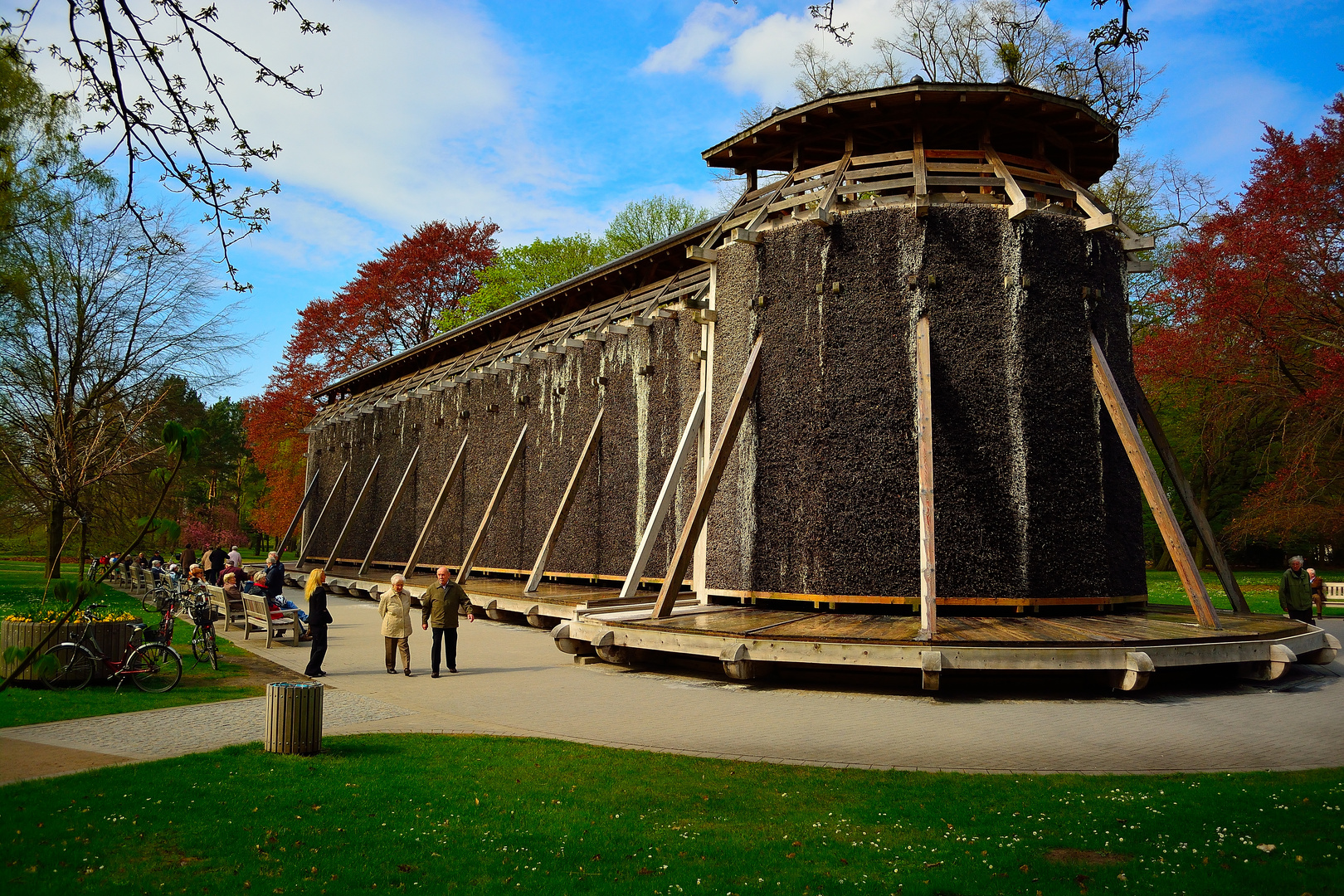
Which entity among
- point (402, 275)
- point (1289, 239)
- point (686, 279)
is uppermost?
point (402, 275)

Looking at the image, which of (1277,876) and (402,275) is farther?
(402,275)

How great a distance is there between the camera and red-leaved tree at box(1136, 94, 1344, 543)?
2342 centimetres

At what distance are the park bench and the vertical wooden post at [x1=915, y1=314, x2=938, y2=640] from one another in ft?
42.6

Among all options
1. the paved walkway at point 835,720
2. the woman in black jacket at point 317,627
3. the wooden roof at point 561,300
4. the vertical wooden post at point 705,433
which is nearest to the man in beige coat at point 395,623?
the paved walkway at point 835,720

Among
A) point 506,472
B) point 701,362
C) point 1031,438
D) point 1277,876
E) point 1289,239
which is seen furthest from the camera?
point 1289,239

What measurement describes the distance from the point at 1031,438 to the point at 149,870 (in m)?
11.5

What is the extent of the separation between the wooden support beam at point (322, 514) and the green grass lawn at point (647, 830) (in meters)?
27.3

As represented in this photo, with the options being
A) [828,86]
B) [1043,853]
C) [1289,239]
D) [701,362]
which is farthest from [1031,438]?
[828,86]

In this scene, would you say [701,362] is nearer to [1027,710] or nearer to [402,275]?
[1027,710]

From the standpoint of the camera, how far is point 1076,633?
10516 mm

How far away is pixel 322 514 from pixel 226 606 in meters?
17.8

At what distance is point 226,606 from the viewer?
56.6ft

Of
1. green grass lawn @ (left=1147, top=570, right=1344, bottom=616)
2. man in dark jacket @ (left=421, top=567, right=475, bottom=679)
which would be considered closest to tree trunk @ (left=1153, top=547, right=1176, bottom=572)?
green grass lawn @ (left=1147, top=570, right=1344, bottom=616)

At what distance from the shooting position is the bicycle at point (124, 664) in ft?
34.3
